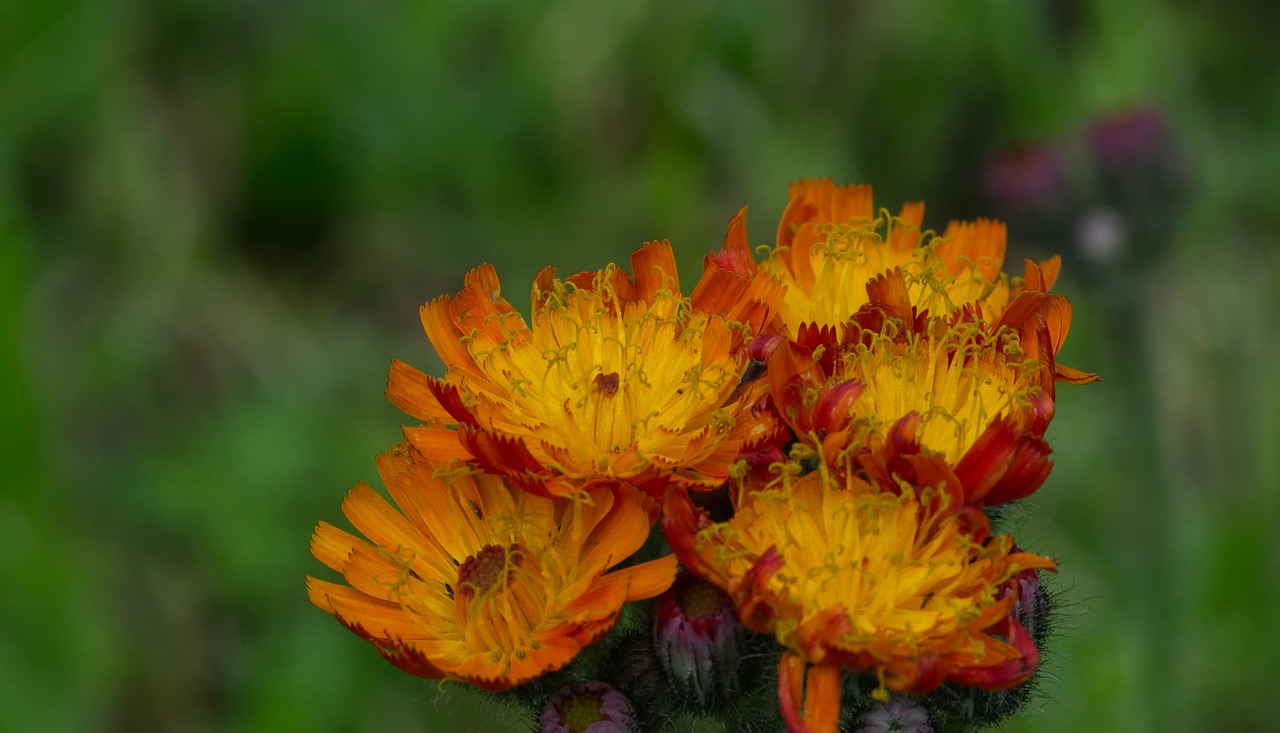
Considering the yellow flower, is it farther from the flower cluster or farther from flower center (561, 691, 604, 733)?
flower center (561, 691, 604, 733)

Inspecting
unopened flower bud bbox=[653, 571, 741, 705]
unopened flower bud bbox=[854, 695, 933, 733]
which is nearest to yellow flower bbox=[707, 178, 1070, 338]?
unopened flower bud bbox=[653, 571, 741, 705]

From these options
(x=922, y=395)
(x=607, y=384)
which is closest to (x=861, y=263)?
(x=922, y=395)

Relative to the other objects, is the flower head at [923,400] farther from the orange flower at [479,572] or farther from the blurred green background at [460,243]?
the blurred green background at [460,243]

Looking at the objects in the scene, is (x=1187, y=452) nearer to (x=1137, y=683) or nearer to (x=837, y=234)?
(x=1137, y=683)

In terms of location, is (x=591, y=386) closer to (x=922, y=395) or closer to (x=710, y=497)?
(x=710, y=497)

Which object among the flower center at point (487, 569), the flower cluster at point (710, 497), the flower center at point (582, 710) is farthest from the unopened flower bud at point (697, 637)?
the flower center at point (487, 569)

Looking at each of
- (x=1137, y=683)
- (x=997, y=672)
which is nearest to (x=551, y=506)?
(x=997, y=672)
